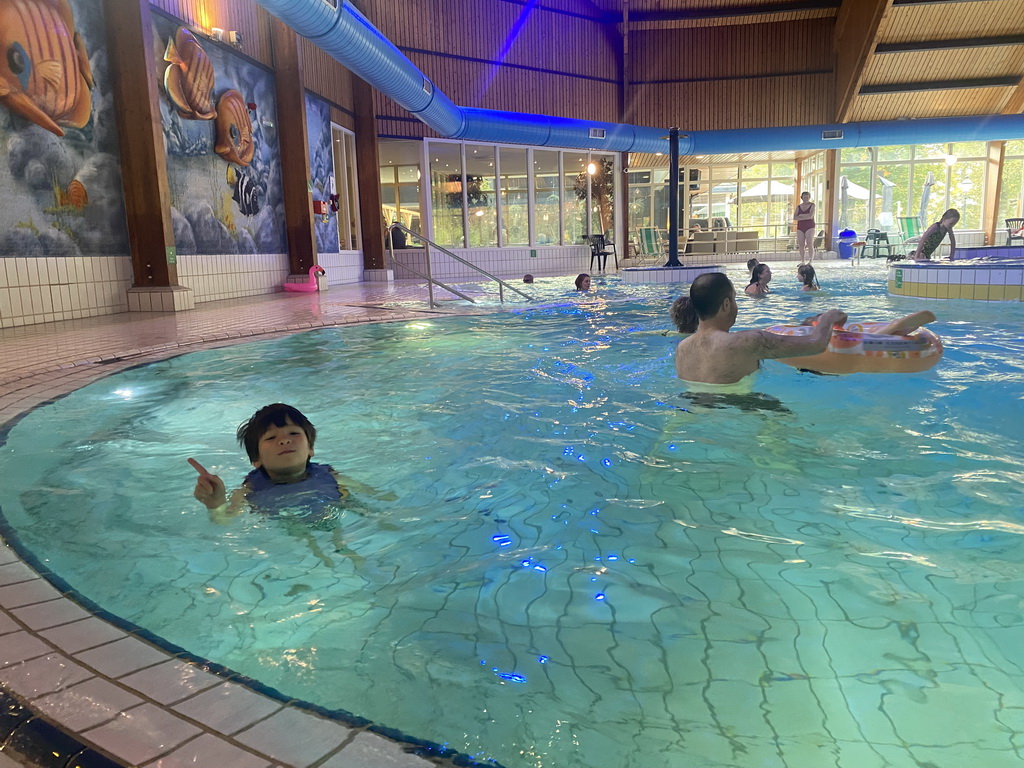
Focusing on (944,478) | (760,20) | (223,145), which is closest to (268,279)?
(223,145)

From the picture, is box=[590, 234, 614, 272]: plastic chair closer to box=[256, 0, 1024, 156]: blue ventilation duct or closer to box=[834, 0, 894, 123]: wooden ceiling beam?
box=[256, 0, 1024, 156]: blue ventilation duct

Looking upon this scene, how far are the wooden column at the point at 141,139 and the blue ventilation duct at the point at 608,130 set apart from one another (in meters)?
2.02

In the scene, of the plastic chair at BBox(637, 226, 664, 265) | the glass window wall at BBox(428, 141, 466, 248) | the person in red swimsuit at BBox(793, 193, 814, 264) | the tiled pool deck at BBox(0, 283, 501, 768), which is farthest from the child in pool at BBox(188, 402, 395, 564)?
the plastic chair at BBox(637, 226, 664, 265)

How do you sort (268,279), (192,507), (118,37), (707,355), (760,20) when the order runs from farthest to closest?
(760,20), (268,279), (118,37), (707,355), (192,507)

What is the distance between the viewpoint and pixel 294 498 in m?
2.29

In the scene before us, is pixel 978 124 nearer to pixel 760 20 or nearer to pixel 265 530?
pixel 760 20

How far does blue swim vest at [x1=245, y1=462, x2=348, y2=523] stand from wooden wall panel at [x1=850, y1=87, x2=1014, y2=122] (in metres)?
18.3

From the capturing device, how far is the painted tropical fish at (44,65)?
5.91m

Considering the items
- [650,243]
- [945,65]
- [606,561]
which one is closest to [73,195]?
[606,561]

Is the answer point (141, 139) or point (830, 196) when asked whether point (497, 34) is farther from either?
point (141, 139)

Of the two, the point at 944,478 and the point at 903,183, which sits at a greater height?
the point at 903,183

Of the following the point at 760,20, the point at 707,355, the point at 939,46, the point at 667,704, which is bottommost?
the point at 667,704

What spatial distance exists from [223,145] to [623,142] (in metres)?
9.26

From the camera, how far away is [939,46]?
15.3m
